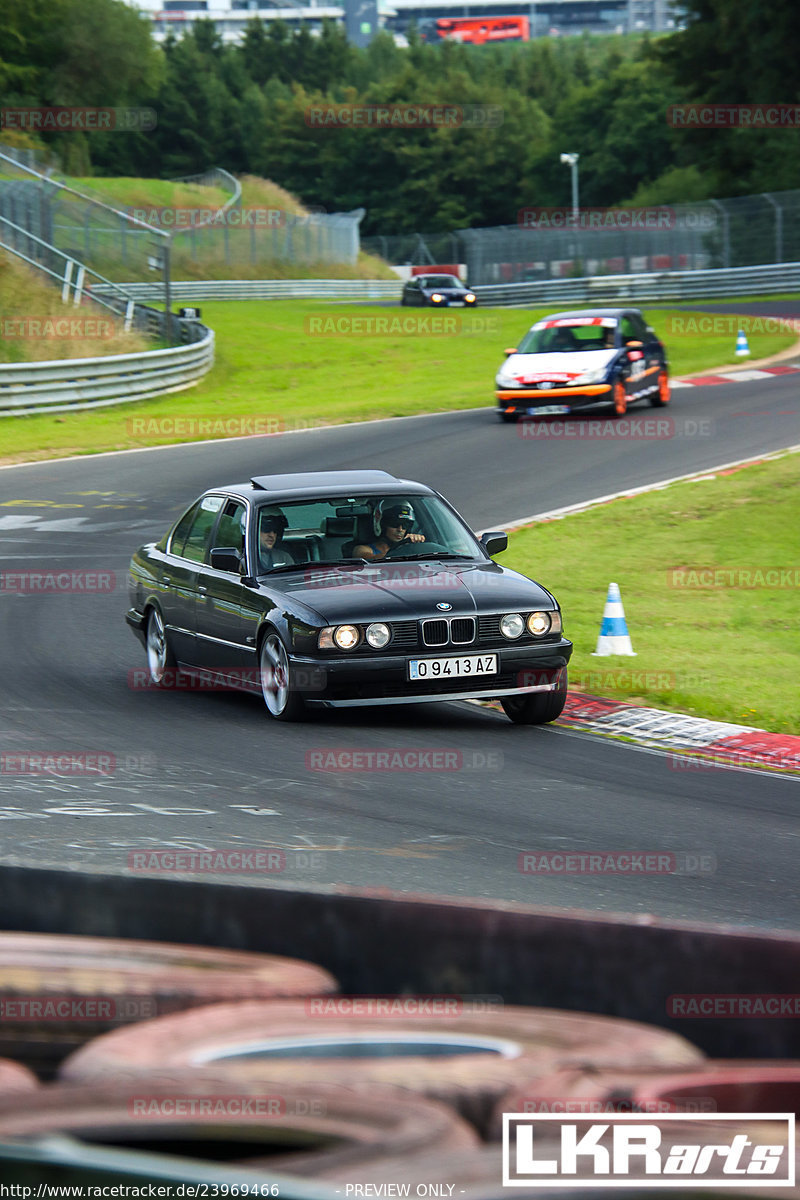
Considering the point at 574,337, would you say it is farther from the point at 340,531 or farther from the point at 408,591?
the point at 408,591

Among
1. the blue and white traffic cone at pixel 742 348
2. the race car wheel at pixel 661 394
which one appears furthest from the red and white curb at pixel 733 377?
the race car wheel at pixel 661 394

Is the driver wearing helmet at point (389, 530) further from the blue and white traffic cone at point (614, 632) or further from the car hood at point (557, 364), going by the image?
the car hood at point (557, 364)

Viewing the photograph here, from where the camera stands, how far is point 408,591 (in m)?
9.68

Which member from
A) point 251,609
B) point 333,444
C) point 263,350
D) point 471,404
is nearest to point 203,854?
point 251,609

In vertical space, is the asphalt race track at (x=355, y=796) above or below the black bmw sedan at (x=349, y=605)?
below

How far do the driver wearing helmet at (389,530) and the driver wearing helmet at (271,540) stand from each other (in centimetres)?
49

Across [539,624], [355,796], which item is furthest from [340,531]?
[355,796]

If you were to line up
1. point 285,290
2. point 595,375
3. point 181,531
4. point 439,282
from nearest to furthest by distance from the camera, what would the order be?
point 181,531 < point 595,375 < point 439,282 < point 285,290

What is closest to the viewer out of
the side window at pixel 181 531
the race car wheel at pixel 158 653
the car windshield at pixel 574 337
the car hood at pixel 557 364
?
the race car wheel at pixel 158 653

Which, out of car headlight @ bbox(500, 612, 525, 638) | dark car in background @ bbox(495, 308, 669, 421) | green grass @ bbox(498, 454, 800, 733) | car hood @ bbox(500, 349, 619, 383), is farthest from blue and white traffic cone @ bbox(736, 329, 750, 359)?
car headlight @ bbox(500, 612, 525, 638)

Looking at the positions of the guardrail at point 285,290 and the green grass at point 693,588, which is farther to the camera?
the guardrail at point 285,290

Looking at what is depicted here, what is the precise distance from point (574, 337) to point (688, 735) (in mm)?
16921

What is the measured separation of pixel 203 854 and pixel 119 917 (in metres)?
2.41

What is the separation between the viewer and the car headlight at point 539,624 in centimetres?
967
